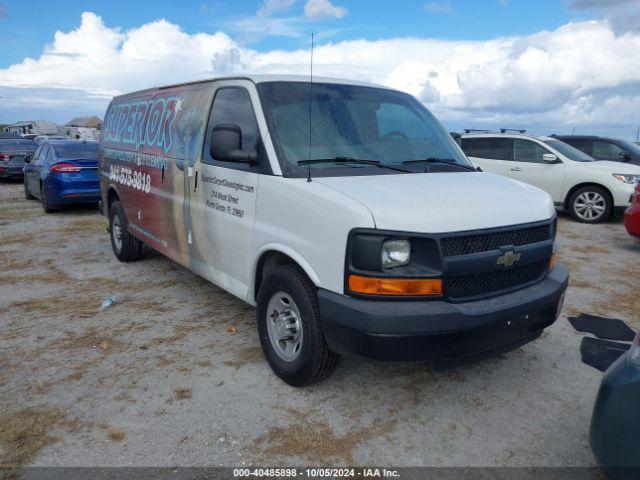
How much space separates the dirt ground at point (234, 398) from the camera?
290cm

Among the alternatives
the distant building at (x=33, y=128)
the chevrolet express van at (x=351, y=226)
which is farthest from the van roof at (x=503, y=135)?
the distant building at (x=33, y=128)

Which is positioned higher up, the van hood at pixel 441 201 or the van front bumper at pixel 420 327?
the van hood at pixel 441 201

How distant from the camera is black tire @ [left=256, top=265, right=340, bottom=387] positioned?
126 inches

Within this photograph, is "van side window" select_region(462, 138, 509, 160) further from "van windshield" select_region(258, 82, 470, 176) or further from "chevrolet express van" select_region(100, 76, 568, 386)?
"van windshield" select_region(258, 82, 470, 176)

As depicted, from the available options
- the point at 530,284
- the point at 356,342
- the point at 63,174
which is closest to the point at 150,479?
the point at 356,342

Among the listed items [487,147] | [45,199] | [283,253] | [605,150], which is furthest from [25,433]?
[605,150]

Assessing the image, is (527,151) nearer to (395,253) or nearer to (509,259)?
(509,259)

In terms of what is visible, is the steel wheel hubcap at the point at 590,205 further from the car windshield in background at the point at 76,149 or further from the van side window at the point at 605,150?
the car windshield in background at the point at 76,149

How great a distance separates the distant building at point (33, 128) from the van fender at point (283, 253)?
58867 mm

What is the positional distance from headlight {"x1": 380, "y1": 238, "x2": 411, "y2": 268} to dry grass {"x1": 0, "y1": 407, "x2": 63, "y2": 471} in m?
2.18

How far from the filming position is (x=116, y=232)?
23.1ft

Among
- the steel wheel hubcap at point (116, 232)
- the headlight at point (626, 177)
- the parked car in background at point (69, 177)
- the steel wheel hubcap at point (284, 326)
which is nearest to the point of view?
the steel wheel hubcap at point (284, 326)

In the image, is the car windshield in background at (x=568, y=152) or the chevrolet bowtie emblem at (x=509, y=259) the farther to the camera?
the car windshield in background at (x=568, y=152)

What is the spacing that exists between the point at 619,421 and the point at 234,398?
2275 mm
